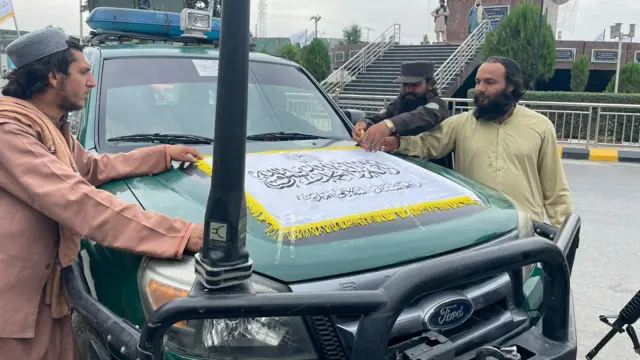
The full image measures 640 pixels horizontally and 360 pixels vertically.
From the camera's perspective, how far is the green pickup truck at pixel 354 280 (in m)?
1.73

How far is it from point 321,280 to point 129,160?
3.85 ft

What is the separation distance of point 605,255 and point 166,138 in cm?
430

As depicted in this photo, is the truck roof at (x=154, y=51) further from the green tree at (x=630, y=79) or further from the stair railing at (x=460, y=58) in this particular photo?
the green tree at (x=630, y=79)

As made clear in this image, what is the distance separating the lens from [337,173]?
98.6 inches

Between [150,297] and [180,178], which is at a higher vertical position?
[180,178]

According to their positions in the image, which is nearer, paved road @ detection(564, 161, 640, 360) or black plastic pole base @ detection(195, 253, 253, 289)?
black plastic pole base @ detection(195, 253, 253, 289)

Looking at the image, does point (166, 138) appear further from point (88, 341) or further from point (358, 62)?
point (358, 62)

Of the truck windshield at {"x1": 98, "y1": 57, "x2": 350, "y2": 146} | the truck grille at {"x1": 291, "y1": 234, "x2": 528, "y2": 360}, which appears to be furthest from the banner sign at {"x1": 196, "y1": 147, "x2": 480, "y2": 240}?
the truck windshield at {"x1": 98, "y1": 57, "x2": 350, "y2": 146}

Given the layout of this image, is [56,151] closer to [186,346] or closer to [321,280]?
[186,346]

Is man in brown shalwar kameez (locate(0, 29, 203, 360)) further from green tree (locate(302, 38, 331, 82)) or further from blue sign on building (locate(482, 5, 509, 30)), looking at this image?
blue sign on building (locate(482, 5, 509, 30))

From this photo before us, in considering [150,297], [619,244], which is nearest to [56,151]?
[150,297]

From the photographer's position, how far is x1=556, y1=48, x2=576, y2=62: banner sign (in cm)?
2388

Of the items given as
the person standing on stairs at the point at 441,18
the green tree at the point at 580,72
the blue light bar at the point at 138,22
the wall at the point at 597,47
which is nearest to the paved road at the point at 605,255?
the blue light bar at the point at 138,22

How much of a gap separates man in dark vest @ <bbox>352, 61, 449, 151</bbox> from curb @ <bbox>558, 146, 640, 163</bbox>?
8.78m
